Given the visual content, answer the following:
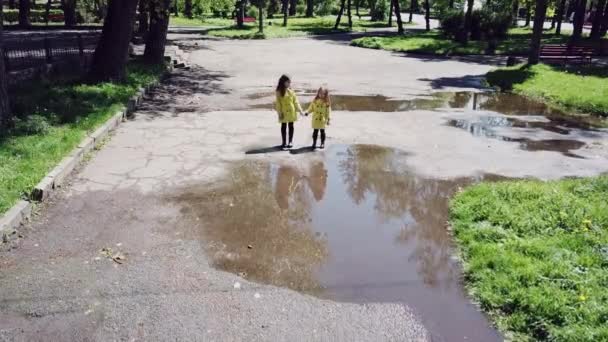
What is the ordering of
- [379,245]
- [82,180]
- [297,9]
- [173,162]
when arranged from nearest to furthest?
[379,245] < [82,180] < [173,162] < [297,9]

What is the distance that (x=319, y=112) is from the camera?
991 centimetres

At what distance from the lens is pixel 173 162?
906 centimetres

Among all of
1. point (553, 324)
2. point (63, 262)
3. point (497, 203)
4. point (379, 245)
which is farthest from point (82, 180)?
point (553, 324)

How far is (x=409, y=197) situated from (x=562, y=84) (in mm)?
11878

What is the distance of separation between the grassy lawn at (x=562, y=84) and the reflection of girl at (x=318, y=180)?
901cm

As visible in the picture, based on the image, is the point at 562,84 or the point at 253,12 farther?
the point at 253,12

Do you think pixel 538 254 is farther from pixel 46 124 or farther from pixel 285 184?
pixel 46 124

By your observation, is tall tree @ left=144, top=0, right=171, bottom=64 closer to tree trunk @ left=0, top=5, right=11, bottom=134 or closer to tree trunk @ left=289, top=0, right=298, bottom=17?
tree trunk @ left=0, top=5, right=11, bottom=134

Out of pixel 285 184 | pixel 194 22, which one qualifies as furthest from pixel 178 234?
pixel 194 22

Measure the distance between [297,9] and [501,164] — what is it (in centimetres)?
6438

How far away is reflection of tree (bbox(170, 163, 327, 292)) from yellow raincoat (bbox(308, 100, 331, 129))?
5.31 ft

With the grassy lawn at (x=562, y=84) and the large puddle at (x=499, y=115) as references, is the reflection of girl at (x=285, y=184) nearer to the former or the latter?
the large puddle at (x=499, y=115)

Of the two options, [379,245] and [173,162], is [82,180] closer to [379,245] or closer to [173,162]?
[173,162]

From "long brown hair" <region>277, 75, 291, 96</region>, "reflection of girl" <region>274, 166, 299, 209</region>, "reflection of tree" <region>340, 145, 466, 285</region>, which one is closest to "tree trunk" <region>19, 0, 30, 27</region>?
"long brown hair" <region>277, 75, 291, 96</region>
